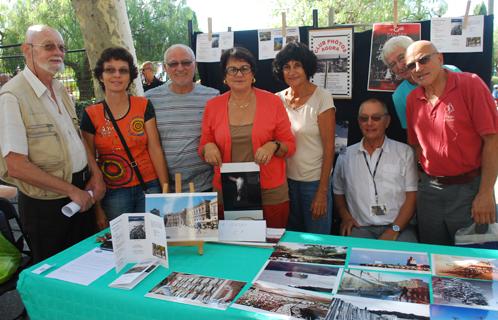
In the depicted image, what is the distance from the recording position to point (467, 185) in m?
2.10

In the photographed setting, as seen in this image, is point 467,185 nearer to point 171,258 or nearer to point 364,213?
point 364,213

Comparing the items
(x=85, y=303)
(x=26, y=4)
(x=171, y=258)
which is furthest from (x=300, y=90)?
(x=26, y=4)

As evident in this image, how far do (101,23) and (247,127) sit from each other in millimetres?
2726

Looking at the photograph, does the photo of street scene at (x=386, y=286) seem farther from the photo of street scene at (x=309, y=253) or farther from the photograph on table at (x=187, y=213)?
the photograph on table at (x=187, y=213)

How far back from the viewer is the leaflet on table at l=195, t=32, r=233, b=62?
349 cm

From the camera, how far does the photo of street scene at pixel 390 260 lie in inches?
62.1

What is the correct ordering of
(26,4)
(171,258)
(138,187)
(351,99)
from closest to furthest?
(171,258) → (138,187) → (351,99) → (26,4)

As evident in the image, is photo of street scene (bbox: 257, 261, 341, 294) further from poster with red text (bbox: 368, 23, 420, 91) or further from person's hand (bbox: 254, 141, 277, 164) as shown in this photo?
poster with red text (bbox: 368, 23, 420, 91)

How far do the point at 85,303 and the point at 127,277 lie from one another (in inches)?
7.2

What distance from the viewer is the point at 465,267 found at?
1557 mm

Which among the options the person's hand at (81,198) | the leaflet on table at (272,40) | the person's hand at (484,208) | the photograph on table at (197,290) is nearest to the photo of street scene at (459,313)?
the photograph on table at (197,290)

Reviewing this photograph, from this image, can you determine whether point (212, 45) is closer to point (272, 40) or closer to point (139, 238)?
point (272, 40)

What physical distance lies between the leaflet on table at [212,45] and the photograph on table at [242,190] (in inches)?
72.9

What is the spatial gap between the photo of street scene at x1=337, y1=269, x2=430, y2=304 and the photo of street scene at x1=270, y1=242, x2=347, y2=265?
5.2 inches
